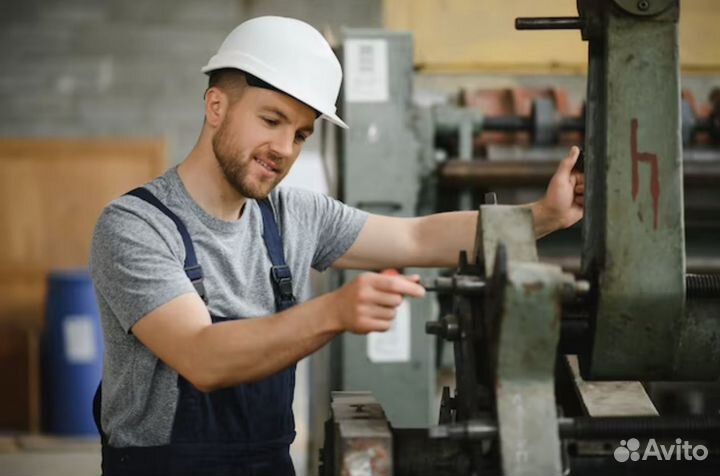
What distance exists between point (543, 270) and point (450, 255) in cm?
85

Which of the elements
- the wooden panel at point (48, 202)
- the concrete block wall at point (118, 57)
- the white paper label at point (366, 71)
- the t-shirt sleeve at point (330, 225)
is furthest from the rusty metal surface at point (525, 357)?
the wooden panel at point (48, 202)

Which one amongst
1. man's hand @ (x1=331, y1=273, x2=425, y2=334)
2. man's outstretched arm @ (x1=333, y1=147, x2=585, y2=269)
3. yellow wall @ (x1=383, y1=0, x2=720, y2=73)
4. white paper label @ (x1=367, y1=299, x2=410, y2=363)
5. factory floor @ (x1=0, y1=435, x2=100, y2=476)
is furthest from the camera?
factory floor @ (x1=0, y1=435, x2=100, y2=476)

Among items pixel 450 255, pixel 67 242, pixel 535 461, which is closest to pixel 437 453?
pixel 535 461

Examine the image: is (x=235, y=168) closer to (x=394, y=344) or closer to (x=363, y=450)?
(x=363, y=450)

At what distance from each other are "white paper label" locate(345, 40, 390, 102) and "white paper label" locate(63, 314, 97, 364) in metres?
3.17

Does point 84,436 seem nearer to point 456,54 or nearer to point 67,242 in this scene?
point 67,242

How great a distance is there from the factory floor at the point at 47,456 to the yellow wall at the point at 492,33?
281 cm

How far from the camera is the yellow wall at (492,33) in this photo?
10.3ft

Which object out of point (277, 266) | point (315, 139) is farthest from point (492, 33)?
point (315, 139)

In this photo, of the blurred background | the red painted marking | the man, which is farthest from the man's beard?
the blurred background

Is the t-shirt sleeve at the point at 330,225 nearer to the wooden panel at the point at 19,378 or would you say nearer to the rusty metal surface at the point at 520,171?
the rusty metal surface at the point at 520,171

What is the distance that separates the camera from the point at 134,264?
1.74 meters

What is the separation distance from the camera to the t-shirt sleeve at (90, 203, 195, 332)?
67.4 inches

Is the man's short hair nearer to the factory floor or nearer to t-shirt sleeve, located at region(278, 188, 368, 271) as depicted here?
t-shirt sleeve, located at region(278, 188, 368, 271)
